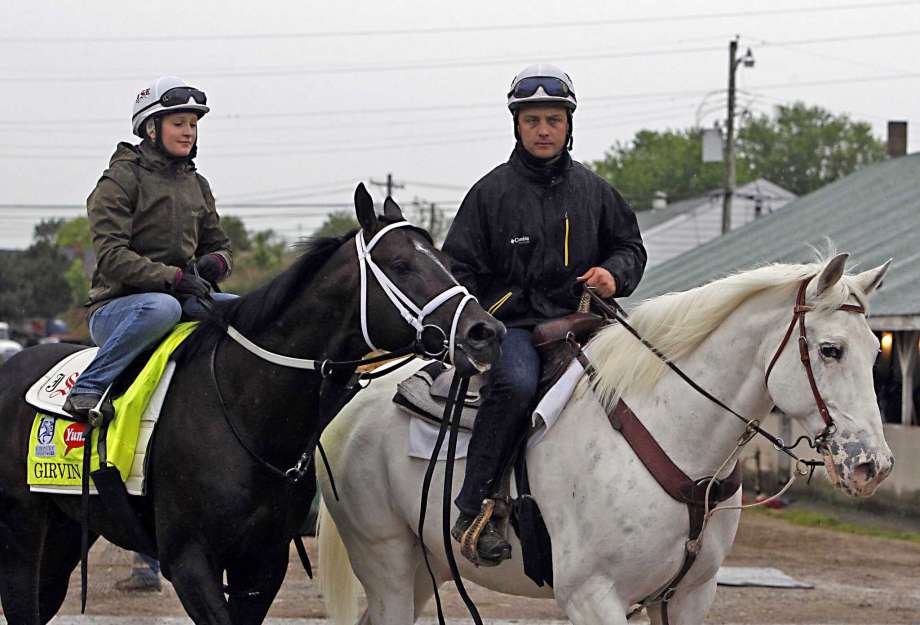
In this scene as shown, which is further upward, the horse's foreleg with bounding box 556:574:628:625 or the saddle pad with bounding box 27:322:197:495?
the saddle pad with bounding box 27:322:197:495

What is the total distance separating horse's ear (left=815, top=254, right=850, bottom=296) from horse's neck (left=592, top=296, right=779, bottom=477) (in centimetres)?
30

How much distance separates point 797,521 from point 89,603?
9715 mm

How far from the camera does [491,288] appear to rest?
5867 mm

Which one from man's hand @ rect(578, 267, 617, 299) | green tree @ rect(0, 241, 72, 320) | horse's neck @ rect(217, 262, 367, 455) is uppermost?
man's hand @ rect(578, 267, 617, 299)

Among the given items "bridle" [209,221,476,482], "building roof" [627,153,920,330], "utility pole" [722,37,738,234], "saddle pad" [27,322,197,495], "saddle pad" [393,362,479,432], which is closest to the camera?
"bridle" [209,221,476,482]

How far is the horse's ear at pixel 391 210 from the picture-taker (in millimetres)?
5289

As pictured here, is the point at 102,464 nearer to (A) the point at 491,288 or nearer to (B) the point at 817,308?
(A) the point at 491,288

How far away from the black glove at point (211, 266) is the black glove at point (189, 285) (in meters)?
0.10

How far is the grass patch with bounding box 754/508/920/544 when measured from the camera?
1469cm

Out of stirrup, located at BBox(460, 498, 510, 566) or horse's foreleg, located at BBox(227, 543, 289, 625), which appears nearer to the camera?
stirrup, located at BBox(460, 498, 510, 566)

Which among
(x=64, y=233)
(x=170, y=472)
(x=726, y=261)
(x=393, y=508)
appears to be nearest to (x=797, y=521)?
(x=726, y=261)

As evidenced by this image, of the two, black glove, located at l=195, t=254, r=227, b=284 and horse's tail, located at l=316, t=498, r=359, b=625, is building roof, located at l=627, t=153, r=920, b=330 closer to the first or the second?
horse's tail, located at l=316, t=498, r=359, b=625

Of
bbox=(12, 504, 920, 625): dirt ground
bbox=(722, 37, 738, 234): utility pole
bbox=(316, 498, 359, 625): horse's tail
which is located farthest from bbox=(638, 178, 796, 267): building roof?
bbox=(316, 498, 359, 625): horse's tail

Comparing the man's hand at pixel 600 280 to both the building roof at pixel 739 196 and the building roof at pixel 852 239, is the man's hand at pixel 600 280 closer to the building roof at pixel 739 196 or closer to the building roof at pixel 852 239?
the building roof at pixel 852 239
